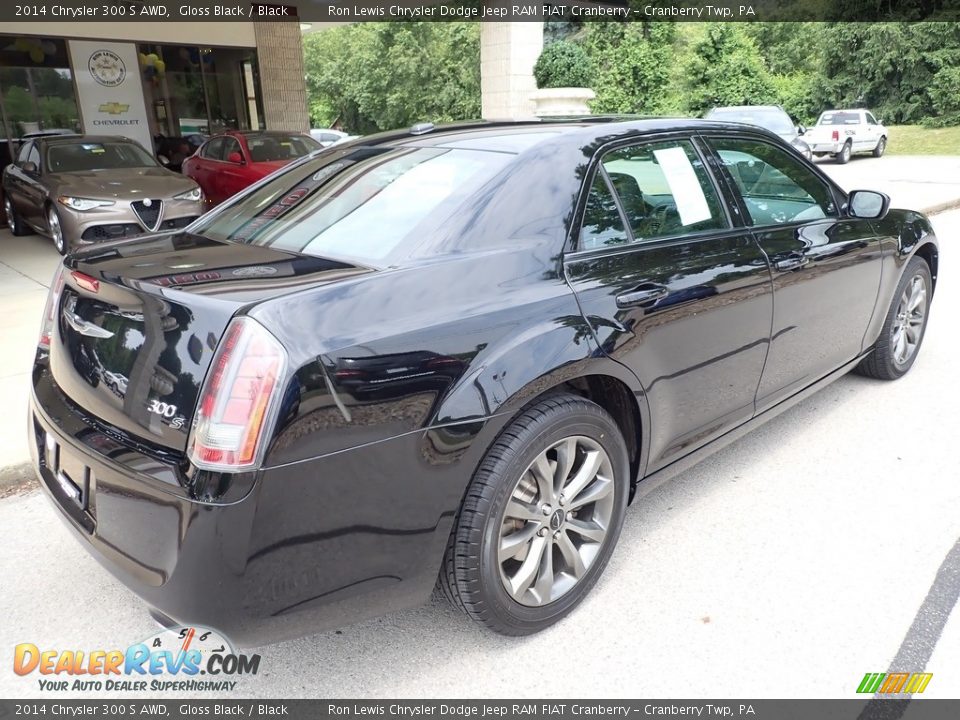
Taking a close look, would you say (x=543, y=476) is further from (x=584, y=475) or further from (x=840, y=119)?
(x=840, y=119)

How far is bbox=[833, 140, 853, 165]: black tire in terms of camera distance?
2211 centimetres

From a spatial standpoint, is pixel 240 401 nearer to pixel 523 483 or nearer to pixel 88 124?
pixel 523 483

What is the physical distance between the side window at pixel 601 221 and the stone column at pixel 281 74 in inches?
575

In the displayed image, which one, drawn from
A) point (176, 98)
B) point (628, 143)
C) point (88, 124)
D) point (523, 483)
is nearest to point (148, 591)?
point (523, 483)

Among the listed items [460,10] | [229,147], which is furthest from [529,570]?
[460,10]

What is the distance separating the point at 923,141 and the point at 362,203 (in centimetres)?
3068

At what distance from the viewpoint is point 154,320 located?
2.00 m

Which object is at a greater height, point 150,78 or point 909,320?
point 150,78

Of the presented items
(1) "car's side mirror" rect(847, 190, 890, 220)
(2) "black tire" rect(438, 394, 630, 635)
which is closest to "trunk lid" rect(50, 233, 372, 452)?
(2) "black tire" rect(438, 394, 630, 635)

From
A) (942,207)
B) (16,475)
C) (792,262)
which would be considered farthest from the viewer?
(942,207)

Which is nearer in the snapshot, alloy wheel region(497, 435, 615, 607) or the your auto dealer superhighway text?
the your auto dealer superhighway text

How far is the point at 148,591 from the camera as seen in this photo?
1.95 m

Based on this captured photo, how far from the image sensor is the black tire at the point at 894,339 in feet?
14.3

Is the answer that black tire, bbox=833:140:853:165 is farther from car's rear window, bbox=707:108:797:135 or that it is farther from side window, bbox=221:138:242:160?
side window, bbox=221:138:242:160
